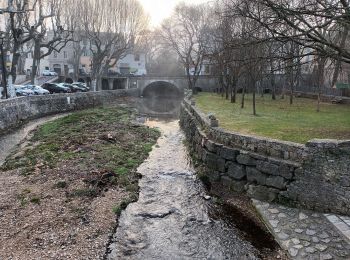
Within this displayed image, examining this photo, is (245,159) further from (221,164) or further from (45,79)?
(45,79)

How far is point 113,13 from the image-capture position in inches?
1960

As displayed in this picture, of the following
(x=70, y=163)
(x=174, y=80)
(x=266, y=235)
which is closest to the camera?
(x=266, y=235)

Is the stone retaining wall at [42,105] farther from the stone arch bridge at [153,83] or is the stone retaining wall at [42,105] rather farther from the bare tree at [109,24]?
the stone arch bridge at [153,83]

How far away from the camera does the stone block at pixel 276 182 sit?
11.5 metres

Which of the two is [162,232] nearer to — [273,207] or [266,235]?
[266,235]

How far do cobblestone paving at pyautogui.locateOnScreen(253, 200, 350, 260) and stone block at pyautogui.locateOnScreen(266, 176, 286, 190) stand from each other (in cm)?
64

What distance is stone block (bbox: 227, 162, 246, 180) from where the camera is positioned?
42.3ft

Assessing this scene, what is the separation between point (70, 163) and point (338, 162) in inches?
432

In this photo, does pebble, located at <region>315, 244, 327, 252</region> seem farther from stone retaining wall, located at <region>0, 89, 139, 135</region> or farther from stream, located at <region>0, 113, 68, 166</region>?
stone retaining wall, located at <region>0, 89, 139, 135</region>

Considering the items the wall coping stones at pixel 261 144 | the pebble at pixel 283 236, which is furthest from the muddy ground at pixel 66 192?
the pebble at pixel 283 236

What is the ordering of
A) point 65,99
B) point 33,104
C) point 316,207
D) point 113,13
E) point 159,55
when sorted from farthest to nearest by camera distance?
point 159,55 < point 113,13 < point 65,99 < point 33,104 < point 316,207

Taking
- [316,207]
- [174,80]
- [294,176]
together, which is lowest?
[316,207]

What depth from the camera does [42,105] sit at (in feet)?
114

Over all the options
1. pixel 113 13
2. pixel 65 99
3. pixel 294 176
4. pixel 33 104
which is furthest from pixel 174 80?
pixel 294 176
